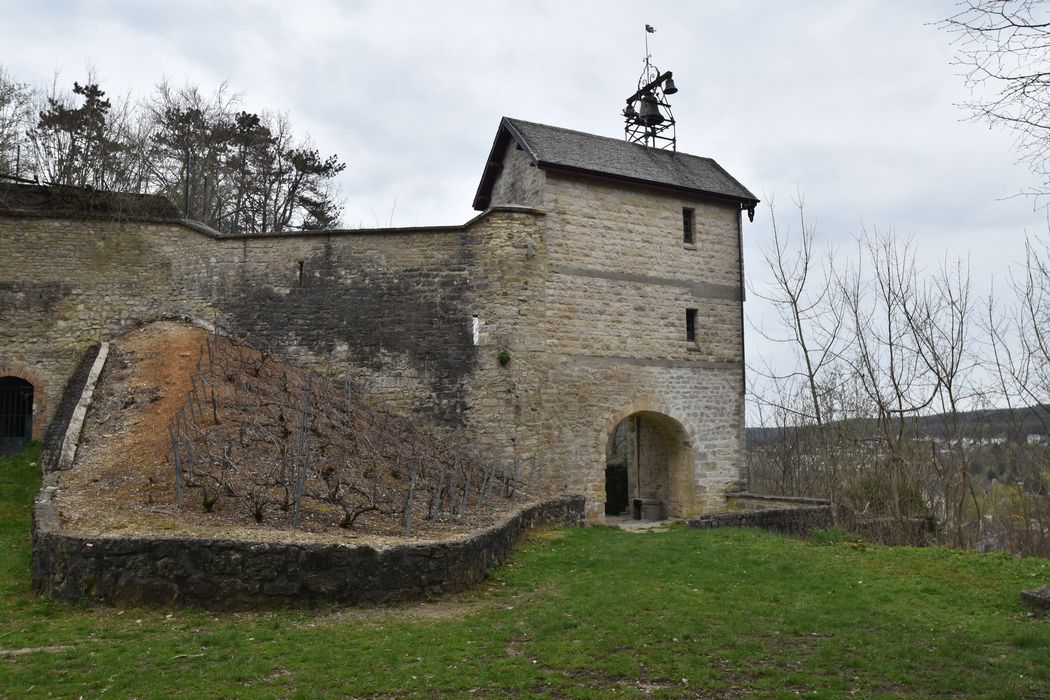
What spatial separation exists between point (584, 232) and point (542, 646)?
1110 centimetres

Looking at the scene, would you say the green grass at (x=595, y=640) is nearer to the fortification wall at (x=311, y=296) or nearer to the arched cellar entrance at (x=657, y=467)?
the fortification wall at (x=311, y=296)

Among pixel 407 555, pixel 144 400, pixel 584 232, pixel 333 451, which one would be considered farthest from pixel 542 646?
pixel 584 232

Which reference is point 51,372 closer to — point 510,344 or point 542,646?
point 510,344

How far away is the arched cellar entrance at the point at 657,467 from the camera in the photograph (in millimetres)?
16953

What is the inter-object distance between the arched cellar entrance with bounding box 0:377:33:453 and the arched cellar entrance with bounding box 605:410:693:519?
39.2ft

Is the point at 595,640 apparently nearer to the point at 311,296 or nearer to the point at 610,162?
the point at 311,296

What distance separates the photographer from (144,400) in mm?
12602

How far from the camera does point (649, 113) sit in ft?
67.6

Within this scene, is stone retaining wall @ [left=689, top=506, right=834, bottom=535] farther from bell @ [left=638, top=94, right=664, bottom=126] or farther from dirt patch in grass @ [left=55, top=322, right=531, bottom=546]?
bell @ [left=638, top=94, right=664, bottom=126]

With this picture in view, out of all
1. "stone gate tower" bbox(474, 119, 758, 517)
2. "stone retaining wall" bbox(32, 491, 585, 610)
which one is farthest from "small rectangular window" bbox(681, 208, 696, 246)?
"stone retaining wall" bbox(32, 491, 585, 610)

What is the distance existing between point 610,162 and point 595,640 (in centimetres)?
1245

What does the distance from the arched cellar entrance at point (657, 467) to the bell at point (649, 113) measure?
26.7ft

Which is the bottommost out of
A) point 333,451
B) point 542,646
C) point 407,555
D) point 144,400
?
point 542,646

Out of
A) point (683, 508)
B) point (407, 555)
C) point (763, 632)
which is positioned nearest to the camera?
point (763, 632)
